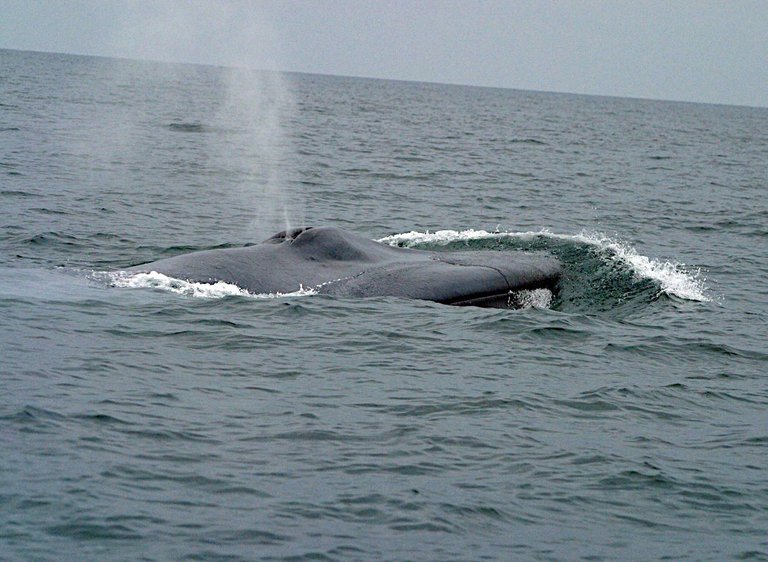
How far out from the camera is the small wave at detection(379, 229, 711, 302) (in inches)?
683

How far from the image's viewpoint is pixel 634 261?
17906mm

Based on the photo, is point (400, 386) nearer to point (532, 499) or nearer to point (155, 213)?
point (532, 499)

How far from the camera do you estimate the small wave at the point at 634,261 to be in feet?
56.9

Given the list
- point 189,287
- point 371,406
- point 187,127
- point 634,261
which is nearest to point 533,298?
point 634,261

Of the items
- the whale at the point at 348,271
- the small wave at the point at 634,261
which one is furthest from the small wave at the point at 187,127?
the whale at the point at 348,271

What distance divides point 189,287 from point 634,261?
7.47 metres

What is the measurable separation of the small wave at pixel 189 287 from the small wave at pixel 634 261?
5111mm

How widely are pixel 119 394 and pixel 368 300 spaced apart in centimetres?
481

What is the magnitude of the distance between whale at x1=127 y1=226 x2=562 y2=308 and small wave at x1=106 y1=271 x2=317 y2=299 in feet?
0.27

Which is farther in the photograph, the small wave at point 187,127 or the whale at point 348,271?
the small wave at point 187,127

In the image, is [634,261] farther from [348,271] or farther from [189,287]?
[189,287]

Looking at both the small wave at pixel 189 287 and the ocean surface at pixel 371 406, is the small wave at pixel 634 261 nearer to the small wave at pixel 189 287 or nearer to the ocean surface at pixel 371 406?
the ocean surface at pixel 371 406

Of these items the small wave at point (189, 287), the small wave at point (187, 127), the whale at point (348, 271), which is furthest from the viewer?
the small wave at point (187, 127)

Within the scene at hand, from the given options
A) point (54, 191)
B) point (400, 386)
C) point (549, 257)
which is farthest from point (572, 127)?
point (400, 386)
